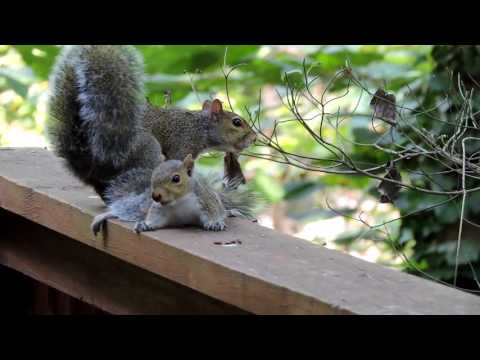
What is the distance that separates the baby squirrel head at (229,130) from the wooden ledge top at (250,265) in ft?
2.10

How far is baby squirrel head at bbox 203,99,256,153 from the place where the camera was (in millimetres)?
2502

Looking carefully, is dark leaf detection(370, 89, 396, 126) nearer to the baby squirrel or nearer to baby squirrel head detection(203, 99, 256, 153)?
the baby squirrel

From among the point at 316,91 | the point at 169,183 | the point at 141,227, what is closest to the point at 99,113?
the point at 169,183

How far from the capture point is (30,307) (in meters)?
2.20

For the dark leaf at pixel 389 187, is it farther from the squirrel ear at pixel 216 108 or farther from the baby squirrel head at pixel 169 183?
the squirrel ear at pixel 216 108

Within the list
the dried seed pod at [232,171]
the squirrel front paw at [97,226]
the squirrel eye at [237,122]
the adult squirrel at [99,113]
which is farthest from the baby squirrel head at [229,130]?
the squirrel front paw at [97,226]

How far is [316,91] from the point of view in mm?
5391

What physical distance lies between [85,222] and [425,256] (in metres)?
1.32

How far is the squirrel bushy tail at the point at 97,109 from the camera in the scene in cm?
181

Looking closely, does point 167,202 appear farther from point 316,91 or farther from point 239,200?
point 316,91

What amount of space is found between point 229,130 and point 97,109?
77 cm

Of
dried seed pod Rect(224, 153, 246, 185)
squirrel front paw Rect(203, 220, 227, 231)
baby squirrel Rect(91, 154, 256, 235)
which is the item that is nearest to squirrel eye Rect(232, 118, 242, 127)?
dried seed pod Rect(224, 153, 246, 185)

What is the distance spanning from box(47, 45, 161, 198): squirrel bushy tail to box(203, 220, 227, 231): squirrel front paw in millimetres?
270
